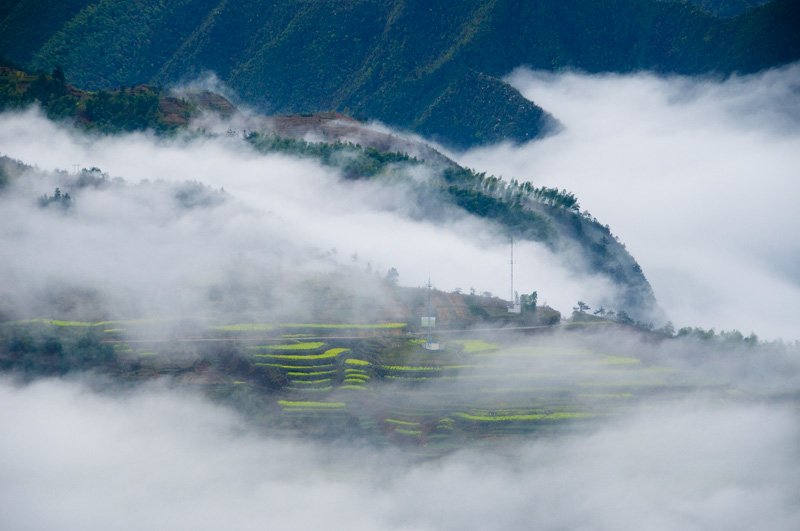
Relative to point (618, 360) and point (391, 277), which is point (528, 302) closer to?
point (618, 360)

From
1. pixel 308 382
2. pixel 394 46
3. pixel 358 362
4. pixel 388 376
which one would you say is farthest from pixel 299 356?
pixel 394 46

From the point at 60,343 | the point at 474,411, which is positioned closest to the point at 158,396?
the point at 60,343

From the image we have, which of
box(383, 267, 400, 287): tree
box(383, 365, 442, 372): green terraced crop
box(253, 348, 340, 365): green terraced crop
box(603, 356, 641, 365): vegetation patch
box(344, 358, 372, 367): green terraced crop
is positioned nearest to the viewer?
box(383, 365, 442, 372): green terraced crop

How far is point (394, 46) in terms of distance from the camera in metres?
182

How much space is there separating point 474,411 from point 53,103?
7687cm

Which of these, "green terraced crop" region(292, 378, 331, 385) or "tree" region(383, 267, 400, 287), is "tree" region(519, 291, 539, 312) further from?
"green terraced crop" region(292, 378, 331, 385)

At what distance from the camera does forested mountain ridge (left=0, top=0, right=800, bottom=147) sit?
176m

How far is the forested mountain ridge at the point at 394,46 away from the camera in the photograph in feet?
577

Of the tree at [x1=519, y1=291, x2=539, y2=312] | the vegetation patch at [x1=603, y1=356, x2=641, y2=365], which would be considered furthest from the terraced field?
the tree at [x1=519, y1=291, x2=539, y2=312]

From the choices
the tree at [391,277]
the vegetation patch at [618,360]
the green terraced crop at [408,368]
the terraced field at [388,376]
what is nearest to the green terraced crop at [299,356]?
the terraced field at [388,376]

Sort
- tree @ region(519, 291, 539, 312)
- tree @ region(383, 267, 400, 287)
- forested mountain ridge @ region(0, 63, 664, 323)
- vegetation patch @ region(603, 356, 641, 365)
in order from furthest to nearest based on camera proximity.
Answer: forested mountain ridge @ region(0, 63, 664, 323) → tree @ region(383, 267, 400, 287) → tree @ region(519, 291, 539, 312) → vegetation patch @ region(603, 356, 641, 365)

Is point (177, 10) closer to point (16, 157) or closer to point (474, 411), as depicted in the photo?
point (16, 157)

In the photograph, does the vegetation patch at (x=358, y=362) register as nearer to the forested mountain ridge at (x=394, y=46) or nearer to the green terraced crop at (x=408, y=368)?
the green terraced crop at (x=408, y=368)

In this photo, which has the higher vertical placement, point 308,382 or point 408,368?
point 408,368
